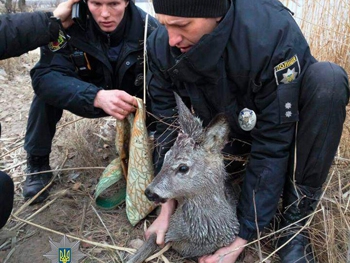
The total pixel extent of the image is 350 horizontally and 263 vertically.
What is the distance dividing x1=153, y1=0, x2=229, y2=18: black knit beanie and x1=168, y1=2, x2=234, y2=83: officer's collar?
7 cm

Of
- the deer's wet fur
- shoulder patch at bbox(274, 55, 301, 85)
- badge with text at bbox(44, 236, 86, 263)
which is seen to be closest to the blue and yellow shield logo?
badge with text at bbox(44, 236, 86, 263)

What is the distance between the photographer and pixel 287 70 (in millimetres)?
2281

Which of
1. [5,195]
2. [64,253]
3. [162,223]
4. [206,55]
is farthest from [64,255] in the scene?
[206,55]

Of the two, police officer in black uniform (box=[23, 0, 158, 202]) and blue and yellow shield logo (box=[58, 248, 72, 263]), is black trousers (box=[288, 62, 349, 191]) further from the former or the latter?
blue and yellow shield logo (box=[58, 248, 72, 263])

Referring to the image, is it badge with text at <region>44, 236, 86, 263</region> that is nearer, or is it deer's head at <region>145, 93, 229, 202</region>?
deer's head at <region>145, 93, 229, 202</region>

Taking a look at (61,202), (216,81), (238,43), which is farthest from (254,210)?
(61,202)

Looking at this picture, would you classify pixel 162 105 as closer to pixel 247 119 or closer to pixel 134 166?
pixel 134 166

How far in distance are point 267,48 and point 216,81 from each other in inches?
12.7

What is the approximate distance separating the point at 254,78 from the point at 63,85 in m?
1.32

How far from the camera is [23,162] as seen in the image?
3695 millimetres

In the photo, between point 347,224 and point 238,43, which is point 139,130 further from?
point 347,224

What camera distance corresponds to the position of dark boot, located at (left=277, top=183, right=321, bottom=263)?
2547mm

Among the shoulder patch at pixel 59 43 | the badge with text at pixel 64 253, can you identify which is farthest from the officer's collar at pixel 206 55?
the badge with text at pixel 64 253

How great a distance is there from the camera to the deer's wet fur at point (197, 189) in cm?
232
